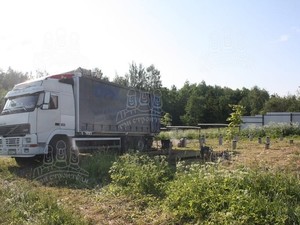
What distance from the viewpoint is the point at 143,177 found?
686cm

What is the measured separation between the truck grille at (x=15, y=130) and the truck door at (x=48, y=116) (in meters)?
0.38

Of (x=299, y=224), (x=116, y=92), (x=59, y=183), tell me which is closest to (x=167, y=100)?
(x=116, y=92)

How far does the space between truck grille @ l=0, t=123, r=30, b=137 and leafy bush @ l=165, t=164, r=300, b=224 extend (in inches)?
273

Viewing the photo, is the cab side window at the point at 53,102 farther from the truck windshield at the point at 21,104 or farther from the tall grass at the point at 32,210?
the tall grass at the point at 32,210

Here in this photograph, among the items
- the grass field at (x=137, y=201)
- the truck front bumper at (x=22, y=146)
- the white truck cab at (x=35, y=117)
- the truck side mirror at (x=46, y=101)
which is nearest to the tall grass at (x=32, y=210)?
the grass field at (x=137, y=201)

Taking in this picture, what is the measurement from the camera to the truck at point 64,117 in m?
11.4

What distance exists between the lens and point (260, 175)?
17.9 feet

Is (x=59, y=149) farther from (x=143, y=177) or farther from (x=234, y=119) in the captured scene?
(x=234, y=119)

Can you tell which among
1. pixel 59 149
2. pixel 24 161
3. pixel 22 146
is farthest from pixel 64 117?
pixel 24 161

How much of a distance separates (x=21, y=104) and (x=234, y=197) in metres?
9.19

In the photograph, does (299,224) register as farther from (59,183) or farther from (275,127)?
(275,127)

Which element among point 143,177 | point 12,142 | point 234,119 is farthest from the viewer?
point 234,119

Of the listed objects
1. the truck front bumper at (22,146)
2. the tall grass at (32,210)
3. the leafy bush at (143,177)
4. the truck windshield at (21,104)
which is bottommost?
the tall grass at (32,210)

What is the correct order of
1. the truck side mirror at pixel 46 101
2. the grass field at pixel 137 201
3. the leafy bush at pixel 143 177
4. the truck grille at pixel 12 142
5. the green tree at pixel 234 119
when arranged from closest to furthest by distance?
the grass field at pixel 137 201 → the leafy bush at pixel 143 177 → the truck grille at pixel 12 142 → the truck side mirror at pixel 46 101 → the green tree at pixel 234 119
